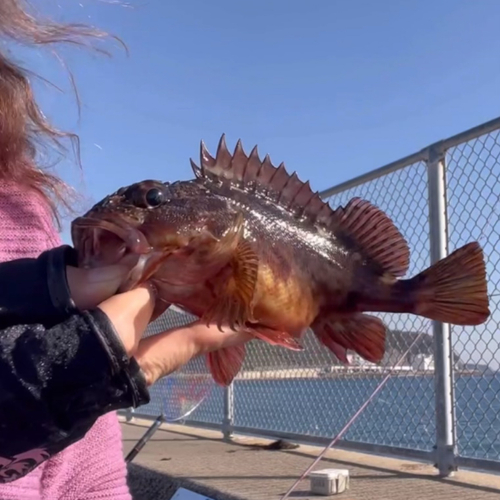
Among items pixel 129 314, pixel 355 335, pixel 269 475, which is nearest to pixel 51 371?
pixel 129 314

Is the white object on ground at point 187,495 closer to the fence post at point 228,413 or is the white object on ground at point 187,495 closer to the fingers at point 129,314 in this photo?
the fence post at point 228,413

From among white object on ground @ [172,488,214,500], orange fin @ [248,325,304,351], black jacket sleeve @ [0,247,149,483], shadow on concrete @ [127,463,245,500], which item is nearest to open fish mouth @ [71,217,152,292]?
black jacket sleeve @ [0,247,149,483]

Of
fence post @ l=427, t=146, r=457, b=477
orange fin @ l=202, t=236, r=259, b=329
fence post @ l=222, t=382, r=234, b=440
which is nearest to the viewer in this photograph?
orange fin @ l=202, t=236, r=259, b=329

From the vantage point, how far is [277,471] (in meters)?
3.93

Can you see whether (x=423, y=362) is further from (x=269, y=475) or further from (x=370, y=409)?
(x=269, y=475)

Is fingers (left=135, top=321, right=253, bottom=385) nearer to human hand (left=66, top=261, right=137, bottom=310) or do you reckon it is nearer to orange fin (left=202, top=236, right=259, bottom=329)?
orange fin (left=202, top=236, right=259, bottom=329)

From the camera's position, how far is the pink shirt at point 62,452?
74.4 inches

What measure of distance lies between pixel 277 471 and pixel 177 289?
2.49 metres

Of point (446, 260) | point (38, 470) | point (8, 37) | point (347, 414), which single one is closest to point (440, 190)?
point (347, 414)

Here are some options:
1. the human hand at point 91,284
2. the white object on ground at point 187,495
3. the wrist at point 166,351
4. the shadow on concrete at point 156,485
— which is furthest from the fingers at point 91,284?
the shadow on concrete at point 156,485

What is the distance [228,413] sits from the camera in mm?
5371

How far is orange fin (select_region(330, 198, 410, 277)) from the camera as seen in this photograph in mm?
2057

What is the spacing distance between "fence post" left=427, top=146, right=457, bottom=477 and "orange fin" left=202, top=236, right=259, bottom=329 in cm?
209

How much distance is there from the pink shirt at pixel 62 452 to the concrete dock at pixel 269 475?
4.71ft
